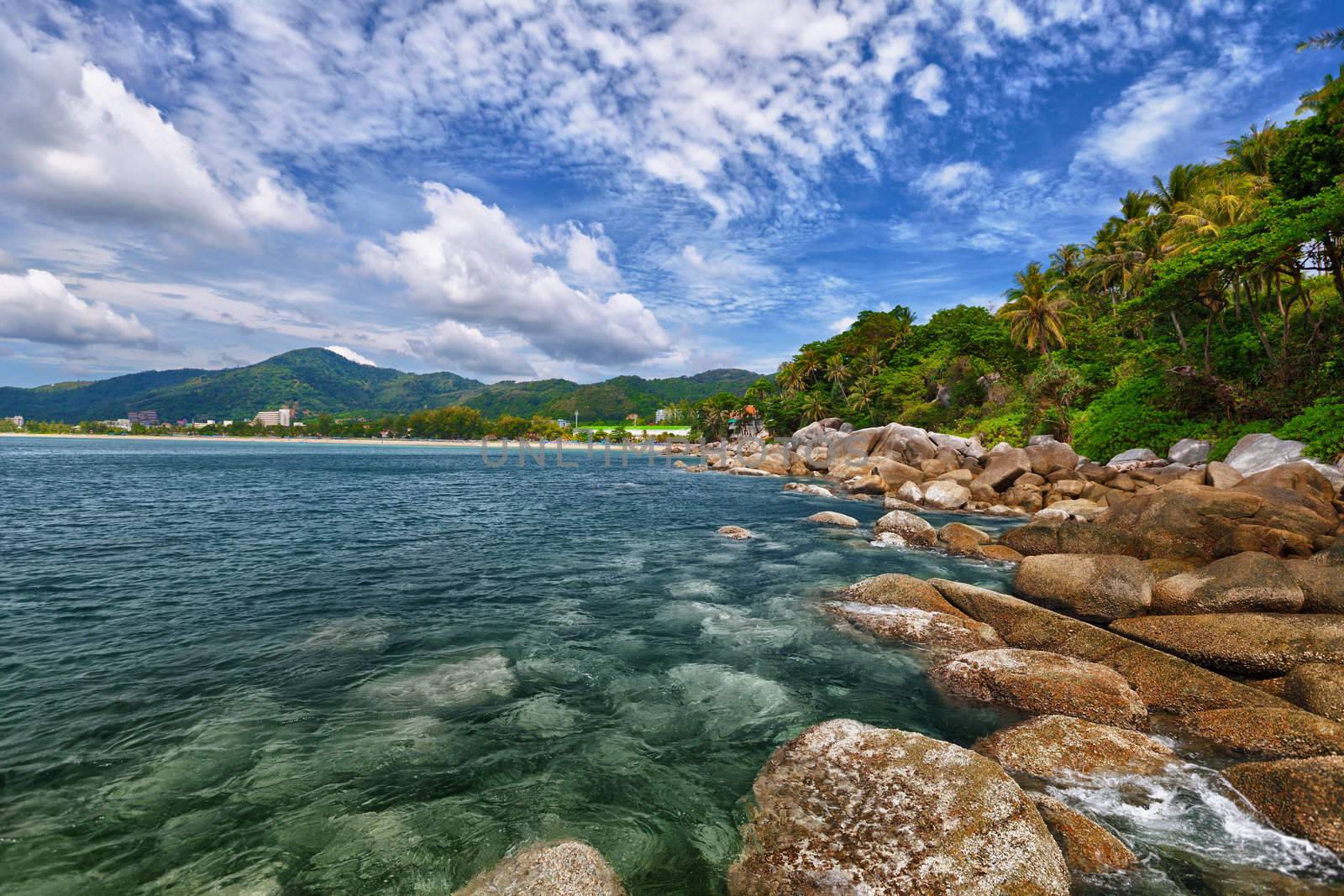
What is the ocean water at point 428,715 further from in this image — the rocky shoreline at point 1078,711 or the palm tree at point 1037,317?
the palm tree at point 1037,317

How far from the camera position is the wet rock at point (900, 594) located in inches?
462

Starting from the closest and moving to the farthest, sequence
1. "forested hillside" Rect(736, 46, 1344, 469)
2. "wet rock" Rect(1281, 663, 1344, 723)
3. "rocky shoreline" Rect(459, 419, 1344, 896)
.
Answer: "rocky shoreline" Rect(459, 419, 1344, 896), "wet rock" Rect(1281, 663, 1344, 723), "forested hillside" Rect(736, 46, 1344, 469)

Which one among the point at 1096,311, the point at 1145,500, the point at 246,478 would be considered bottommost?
the point at 246,478

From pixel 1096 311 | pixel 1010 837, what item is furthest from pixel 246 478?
pixel 1096 311

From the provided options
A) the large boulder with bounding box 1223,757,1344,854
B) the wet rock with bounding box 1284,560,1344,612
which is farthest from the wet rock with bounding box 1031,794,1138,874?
the wet rock with bounding box 1284,560,1344,612

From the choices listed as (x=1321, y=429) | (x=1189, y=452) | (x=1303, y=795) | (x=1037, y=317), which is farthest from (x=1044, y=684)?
(x=1037, y=317)

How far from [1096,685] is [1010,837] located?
4156mm

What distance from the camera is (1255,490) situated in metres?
15.8

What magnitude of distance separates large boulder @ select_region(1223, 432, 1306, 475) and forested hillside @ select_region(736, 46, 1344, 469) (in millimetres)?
684

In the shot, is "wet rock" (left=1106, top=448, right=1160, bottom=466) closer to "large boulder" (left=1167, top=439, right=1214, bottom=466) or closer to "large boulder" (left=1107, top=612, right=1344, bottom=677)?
"large boulder" (left=1167, top=439, right=1214, bottom=466)

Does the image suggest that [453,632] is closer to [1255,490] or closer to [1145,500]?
[1145,500]

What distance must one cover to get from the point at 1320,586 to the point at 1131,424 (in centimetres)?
2696

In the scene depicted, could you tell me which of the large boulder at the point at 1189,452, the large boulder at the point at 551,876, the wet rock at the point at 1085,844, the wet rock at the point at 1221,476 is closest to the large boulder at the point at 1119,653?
the wet rock at the point at 1085,844

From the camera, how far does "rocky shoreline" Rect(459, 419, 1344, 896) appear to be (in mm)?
4941
